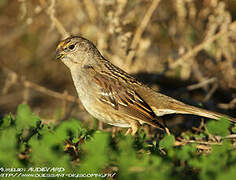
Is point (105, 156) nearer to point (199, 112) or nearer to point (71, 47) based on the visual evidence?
point (199, 112)

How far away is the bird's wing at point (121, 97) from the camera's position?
4594mm

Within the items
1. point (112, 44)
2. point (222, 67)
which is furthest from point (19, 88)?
point (222, 67)

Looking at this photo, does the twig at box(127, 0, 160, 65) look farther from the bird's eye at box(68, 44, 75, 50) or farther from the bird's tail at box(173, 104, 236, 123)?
the bird's tail at box(173, 104, 236, 123)

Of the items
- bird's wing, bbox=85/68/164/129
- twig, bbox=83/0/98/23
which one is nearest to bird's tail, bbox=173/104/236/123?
bird's wing, bbox=85/68/164/129

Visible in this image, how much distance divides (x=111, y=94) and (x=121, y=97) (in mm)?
138

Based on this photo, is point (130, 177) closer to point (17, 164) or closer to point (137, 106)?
point (17, 164)

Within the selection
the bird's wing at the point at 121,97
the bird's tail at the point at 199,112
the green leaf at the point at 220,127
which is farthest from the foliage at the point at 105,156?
the bird's wing at the point at 121,97

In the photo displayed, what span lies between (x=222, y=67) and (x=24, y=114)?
383 centimetres

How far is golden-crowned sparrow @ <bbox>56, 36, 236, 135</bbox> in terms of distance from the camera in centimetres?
462

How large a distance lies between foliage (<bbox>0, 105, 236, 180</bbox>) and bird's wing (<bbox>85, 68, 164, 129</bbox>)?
2.42 feet

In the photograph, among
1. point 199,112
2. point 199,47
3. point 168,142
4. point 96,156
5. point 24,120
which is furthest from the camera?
point 199,47

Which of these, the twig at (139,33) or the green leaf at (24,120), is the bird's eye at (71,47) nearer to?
the green leaf at (24,120)

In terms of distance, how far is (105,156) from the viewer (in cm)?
319

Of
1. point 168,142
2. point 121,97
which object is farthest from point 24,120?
point 168,142
